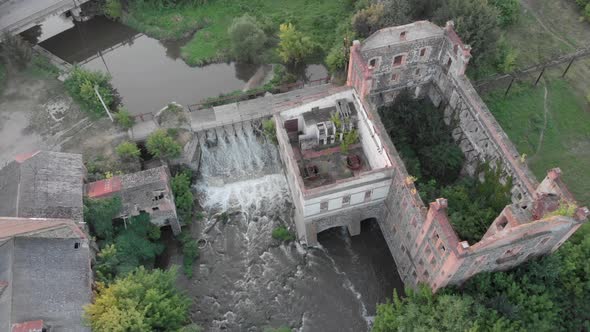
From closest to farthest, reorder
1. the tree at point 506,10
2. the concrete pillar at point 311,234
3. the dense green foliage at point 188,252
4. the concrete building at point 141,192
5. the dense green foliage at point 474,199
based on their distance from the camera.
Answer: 1. the dense green foliage at point 474,199
2. the concrete building at point 141,192
3. the concrete pillar at point 311,234
4. the dense green foliage at point 188,252
5. the tree at point 506,10

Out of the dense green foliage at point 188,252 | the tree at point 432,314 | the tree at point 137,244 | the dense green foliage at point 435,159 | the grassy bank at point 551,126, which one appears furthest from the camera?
the grassy bank at point 551,126

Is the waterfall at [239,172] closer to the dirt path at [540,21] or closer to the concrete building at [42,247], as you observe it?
the concrete building at [42,247]

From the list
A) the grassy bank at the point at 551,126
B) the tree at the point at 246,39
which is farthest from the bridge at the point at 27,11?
the grassy bank at the point at 551,126

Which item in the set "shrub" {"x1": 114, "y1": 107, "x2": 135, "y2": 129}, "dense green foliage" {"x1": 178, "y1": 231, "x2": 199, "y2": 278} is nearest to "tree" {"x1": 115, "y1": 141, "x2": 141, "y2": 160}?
"shrub" {"x1": 114, "y1": 107, "x2": 135, "y2": 129}

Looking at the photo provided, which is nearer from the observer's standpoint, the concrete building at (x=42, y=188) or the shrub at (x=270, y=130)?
the concrete building at (x=42, y=188)

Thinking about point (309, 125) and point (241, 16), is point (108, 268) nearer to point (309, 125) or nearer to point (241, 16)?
point (309, 125)

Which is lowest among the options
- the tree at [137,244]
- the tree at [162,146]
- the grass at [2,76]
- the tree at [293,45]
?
the tree at [137,244]
